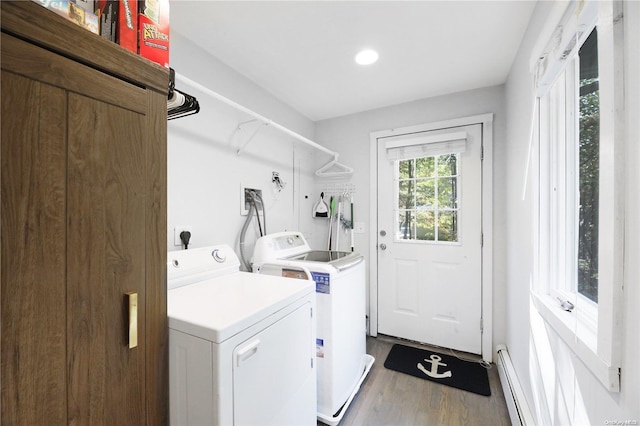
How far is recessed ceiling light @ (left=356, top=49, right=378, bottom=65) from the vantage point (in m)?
1.79

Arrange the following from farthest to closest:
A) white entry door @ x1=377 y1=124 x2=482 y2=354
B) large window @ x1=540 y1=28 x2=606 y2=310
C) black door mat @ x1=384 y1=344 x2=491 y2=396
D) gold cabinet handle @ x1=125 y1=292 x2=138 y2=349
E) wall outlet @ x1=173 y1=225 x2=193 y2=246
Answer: white entry door @ x1=377 y1=124 x2=482 y2=354
black door mat @ x1=384 y1=344 x2=491 y2=396
wall outlet @ x1=173 y1=225 x2=193 y2=246
large window @ x1=540 y1=28 x2=606 y2=310
gold cabinet handle @ x1=125 y1=292 x2=138 y2=349

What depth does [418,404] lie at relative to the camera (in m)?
1.79

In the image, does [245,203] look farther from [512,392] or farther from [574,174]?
[512,392]

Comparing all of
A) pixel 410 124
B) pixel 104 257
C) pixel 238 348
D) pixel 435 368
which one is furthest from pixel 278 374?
pixel 410 124

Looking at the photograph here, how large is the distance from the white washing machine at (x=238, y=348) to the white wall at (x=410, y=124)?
167 cm

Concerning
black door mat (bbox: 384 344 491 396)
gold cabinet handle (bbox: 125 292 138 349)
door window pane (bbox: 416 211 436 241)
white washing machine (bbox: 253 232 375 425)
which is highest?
door window pane (bbox: 416 211 436 241)

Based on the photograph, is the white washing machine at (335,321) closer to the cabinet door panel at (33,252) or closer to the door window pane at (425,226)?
the door window pane at (425,226)

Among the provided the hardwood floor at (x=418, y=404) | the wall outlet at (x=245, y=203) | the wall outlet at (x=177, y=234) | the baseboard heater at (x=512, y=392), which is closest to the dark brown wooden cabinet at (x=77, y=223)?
the wall outlet at (x=177, y=234)

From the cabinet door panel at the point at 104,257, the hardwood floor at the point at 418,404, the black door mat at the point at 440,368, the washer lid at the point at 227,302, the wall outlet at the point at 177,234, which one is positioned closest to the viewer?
the cabinet door panel at the point at 104,257

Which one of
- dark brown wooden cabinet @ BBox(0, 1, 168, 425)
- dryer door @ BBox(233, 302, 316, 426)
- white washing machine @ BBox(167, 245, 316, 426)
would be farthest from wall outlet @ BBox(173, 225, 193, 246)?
dryer door @ BBox(233, 302, 316, 426)

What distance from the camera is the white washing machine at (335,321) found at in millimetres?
1642

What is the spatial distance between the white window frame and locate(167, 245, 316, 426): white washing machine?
1.01 m

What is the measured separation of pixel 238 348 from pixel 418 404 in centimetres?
155

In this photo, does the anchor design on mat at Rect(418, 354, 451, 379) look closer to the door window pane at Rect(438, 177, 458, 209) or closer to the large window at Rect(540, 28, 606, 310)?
the large window at Rect(540, 28, 606, 310)
